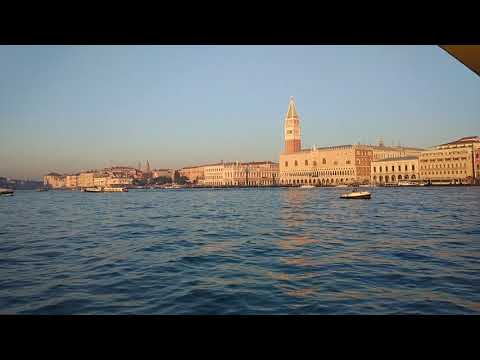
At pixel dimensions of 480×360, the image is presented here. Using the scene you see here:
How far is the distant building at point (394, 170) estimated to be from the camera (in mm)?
57156

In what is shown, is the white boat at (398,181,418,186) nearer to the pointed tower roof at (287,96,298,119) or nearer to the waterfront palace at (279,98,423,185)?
the waterfront palace at (279,98,423,185)

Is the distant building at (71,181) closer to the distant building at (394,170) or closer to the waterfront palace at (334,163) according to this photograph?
the waterfront palace at (334,163)

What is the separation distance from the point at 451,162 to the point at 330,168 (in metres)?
21.2

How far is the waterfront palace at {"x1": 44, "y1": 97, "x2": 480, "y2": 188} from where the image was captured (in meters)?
52.9

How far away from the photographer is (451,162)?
52.7 meters

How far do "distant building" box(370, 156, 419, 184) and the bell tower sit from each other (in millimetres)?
24507

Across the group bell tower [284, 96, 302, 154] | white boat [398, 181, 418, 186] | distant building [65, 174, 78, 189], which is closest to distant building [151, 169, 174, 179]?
distant building [65, 174, 78, 189]

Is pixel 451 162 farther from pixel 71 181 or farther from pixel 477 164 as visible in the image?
pixel 71 181

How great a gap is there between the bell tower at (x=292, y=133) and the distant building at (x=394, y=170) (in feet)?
80.4

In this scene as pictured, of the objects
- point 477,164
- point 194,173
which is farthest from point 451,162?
point 194,173

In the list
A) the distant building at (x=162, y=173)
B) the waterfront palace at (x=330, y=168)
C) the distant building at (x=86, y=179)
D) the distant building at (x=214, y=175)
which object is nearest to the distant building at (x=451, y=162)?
the waterfront palace at (x=330, y=168)

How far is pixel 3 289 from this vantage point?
16.0 feet
